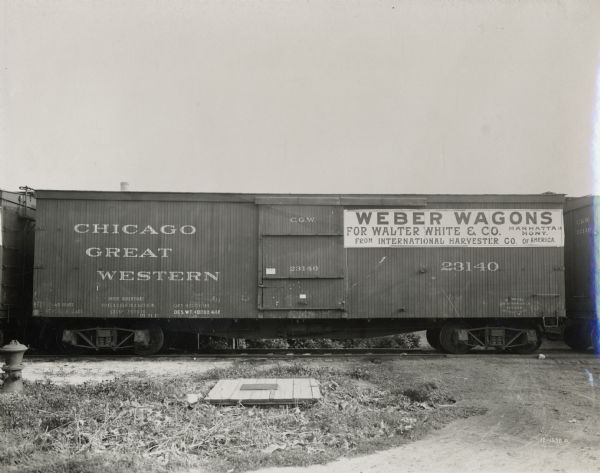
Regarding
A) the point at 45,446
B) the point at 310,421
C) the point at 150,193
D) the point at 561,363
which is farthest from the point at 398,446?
the point at 150,193

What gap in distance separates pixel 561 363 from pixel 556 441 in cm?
544

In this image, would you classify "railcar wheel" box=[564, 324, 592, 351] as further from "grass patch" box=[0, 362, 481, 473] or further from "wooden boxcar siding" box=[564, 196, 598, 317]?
"grass patch" box=[0, 362, 481, 473]

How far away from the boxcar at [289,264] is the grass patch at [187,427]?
3.92m

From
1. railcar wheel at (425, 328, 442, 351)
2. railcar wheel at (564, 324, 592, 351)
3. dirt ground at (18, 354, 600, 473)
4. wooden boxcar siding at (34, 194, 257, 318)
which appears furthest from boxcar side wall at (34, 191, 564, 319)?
railcar wheel at (564, 324, 592, 351)

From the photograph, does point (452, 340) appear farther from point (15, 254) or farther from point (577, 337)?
point (15, 254)

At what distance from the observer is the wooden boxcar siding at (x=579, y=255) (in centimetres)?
1188

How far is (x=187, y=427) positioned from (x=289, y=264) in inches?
242

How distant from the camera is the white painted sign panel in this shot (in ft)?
37.4

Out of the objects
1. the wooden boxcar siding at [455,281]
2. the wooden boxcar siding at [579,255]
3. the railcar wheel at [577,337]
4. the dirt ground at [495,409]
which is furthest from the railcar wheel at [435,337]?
the railcar wheel at [577,337]

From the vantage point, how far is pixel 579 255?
40.2 ft

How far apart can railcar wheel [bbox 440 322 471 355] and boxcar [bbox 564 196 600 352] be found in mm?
2859

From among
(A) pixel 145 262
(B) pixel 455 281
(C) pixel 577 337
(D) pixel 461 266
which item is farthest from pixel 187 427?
(C) pixel 577 337

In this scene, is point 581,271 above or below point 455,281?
above

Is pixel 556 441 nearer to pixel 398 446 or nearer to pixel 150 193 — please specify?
pixel 398 446
